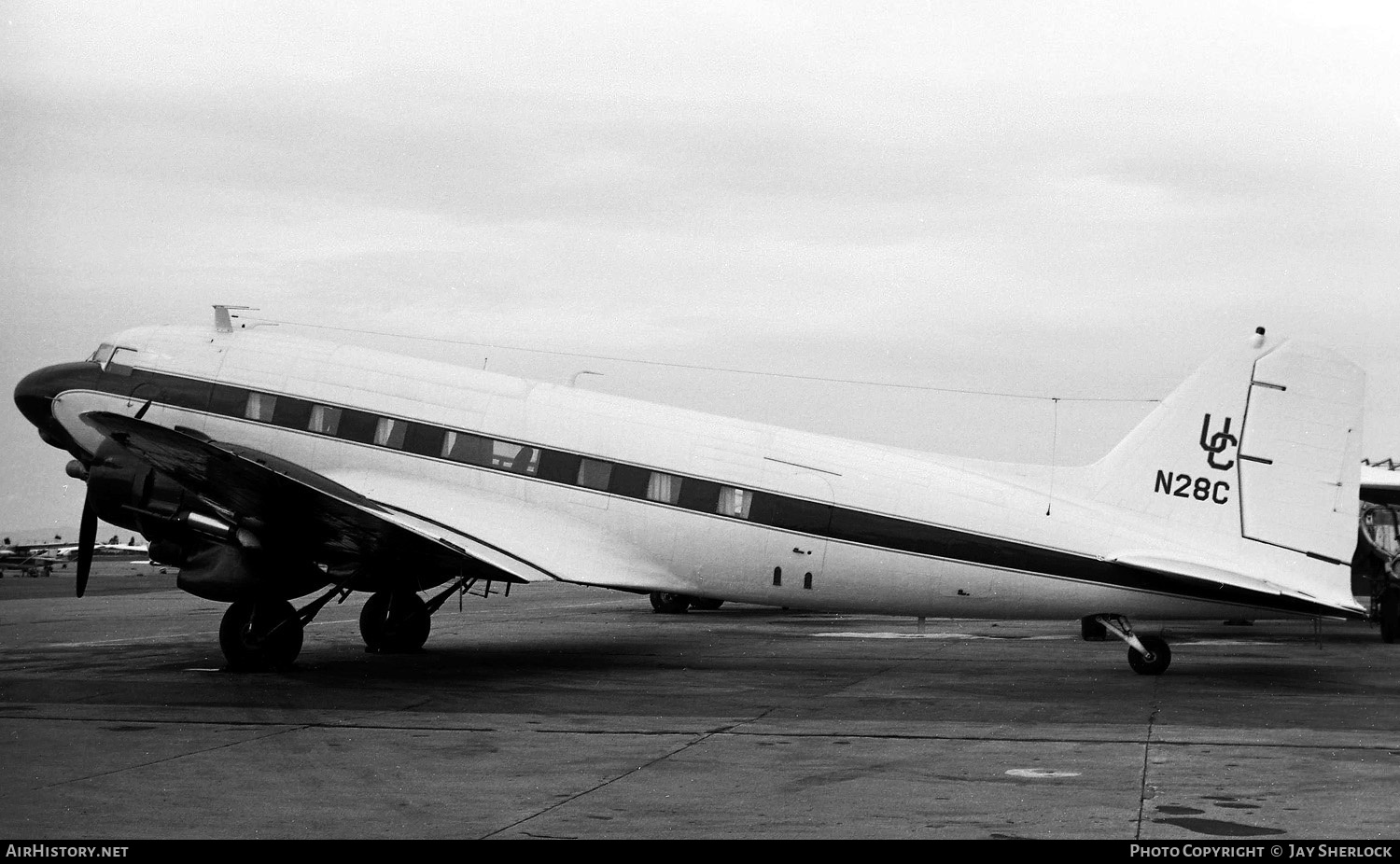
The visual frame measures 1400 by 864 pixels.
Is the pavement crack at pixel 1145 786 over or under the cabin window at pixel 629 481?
under

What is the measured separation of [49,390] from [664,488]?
30.5ft

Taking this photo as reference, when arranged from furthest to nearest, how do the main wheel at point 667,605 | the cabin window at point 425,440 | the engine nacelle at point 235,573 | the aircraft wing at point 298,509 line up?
the main wheel at point 667,605
the cabin window at point 425,440
the engine nacelle at point 235,573
the aircraft wing at point 298,509

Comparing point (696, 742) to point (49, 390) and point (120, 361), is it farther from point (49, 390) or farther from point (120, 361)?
point (49, 390)

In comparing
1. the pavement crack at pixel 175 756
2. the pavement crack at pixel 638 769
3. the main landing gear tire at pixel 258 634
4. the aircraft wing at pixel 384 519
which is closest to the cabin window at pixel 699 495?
the aircraft wing at pixel 384 519

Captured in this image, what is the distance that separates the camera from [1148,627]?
90.7 ft

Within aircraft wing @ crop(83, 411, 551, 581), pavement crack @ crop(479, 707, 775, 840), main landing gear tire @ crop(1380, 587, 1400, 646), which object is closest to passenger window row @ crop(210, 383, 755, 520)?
aircraft wing @ crop(83, 411, 551, 581)

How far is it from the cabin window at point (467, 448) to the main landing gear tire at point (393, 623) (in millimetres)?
2548

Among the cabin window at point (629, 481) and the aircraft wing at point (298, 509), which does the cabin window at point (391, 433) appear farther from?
the cabin window at point (629, 481)

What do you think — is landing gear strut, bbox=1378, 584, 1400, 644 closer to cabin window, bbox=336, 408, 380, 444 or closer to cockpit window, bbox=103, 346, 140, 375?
cabin window, bbox=336, 408, 380, 444

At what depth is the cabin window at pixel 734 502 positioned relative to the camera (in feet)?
53.6

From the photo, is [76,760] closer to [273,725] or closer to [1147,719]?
[273,725]

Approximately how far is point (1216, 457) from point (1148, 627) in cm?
1333

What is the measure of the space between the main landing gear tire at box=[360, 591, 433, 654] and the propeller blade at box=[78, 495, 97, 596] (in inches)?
148
